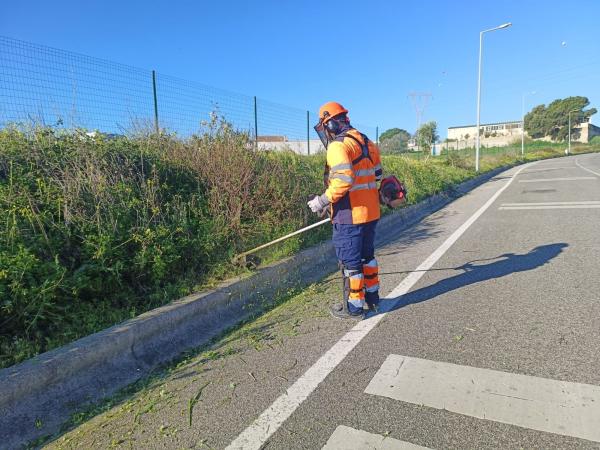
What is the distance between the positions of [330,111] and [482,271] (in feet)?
9.42

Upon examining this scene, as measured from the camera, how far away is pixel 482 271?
4949 mm

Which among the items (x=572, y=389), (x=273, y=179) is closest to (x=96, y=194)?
(x=273, y=179)

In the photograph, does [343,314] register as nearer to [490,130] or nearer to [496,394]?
[496,394]

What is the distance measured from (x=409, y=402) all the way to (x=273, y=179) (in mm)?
4223

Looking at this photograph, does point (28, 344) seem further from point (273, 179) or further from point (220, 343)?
point (273, 179)

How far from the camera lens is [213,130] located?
654 centimetres

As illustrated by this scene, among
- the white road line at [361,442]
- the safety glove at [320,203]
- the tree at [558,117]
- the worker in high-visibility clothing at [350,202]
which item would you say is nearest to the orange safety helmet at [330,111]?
the worker in high-visibility clothing at [350,202]

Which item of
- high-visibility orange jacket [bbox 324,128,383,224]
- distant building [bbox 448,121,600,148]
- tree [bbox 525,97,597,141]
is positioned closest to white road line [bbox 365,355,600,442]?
high-visibility orange jacket [bbox 324,128,383,224]

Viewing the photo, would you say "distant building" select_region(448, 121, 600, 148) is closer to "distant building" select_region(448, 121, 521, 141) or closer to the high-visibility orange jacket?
"distant building" select_region(448, 121, 521, 141)

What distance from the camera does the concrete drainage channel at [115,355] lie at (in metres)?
2.40

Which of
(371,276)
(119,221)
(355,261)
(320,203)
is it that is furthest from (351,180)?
(119,221)

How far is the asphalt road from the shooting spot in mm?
2188

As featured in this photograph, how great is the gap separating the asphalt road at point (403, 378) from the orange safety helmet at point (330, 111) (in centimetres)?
190

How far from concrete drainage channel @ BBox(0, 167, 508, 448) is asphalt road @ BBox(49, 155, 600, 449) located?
24 centimetres
